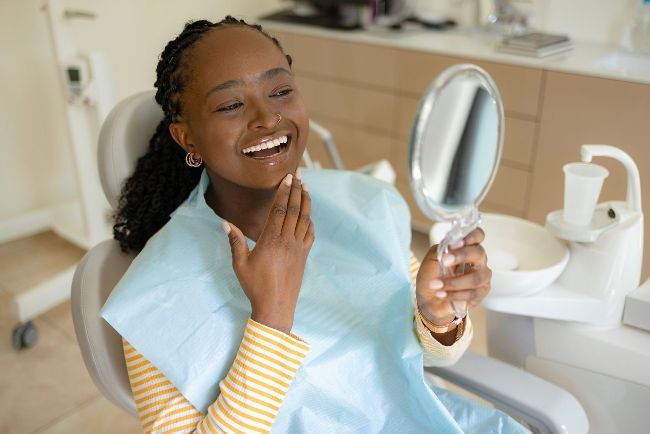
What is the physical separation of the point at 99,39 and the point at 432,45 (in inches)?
65.7

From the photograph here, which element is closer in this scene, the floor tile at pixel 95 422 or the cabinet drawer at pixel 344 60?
the floor tile at pixel 95 422

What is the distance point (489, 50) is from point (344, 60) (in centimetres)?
69

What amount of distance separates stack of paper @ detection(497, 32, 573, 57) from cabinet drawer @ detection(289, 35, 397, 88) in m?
0.49

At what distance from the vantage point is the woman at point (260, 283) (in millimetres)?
934

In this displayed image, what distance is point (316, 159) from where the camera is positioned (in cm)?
332

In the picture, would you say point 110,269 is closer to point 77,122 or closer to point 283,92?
point 283,92

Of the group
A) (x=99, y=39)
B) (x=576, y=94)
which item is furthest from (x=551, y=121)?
(x=99, y=39)

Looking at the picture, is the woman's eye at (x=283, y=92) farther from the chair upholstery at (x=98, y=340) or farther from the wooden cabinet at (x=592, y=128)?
the wooden cabinet at (x=592, y=128)

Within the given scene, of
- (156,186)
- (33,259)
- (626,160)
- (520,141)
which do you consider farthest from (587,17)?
(33,259)

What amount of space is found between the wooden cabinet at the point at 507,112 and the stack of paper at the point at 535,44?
89mm

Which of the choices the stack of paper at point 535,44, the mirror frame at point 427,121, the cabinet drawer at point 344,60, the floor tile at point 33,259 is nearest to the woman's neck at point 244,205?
the mirror frame at point 427,121

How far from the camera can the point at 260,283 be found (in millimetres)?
926

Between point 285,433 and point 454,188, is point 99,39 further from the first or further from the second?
point 454,188

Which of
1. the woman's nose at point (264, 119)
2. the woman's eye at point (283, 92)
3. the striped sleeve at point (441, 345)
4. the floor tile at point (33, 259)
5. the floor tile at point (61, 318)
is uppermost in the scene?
the woman's eye at point (283, 92)
